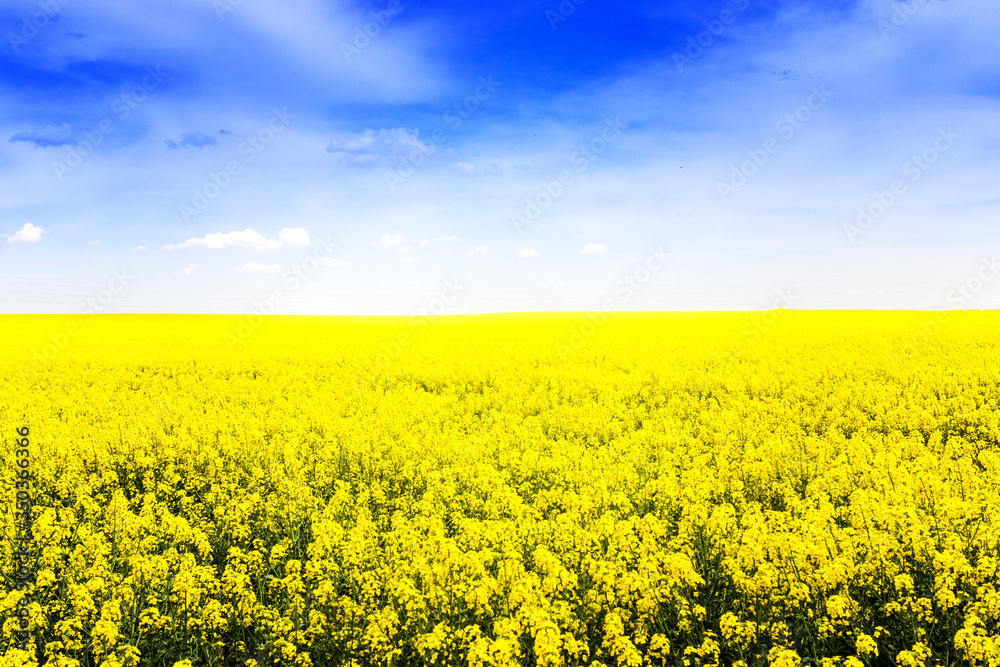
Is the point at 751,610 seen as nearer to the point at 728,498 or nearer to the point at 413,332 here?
the point at 728,498

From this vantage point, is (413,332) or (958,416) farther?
(413,332)

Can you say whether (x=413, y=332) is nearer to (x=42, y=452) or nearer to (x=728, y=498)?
(x=42, y=452)

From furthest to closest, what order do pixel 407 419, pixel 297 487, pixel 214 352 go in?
pixel 214 352
pixel 407 419
pixel 297 487

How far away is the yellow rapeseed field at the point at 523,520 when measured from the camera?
15.9 feet

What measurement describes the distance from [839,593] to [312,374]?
1579 cm

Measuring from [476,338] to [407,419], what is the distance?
17.1 meters

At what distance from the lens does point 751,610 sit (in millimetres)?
5086

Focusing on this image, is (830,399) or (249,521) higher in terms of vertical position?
(830,399)

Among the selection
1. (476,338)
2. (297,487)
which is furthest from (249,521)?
(476,338)

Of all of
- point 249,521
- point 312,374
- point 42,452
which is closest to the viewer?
point 249,521

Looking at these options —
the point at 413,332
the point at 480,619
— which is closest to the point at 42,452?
the point at 480,619

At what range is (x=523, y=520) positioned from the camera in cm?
694

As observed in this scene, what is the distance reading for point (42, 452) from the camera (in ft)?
32.4

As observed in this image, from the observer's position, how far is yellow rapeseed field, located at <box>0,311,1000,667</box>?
4832 mm
